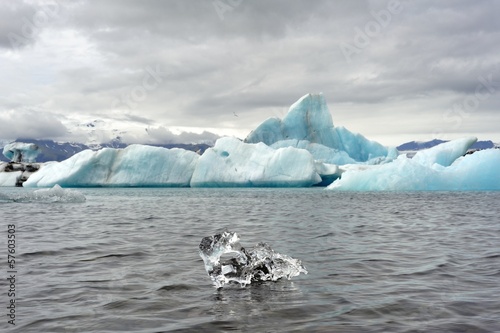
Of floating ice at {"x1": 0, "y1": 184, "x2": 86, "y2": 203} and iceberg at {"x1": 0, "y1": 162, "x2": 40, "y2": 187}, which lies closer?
floating ice at {"x1": 0, "y1": 184, "x2": 86, "y2": 203}

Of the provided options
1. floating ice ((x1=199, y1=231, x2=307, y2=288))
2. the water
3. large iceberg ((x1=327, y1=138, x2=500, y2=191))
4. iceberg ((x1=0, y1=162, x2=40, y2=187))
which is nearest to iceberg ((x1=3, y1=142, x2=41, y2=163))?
iceberg ((x1=0, y1=162, x2=40, y2=187))

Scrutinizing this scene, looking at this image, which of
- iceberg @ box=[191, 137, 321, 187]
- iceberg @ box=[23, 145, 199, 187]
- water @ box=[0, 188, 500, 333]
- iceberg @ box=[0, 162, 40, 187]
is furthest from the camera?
iceberg @ box=[0, 162, 40, 187]

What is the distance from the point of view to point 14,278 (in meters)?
5.65

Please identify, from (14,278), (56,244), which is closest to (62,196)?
(56,244)

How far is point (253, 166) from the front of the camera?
46.3 meters

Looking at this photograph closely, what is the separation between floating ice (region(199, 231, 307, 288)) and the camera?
5.71m

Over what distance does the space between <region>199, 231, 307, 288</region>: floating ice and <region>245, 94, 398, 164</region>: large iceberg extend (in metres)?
49.1

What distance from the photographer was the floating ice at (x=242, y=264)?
5.71 metres

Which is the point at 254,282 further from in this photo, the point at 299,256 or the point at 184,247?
the point at 184,247

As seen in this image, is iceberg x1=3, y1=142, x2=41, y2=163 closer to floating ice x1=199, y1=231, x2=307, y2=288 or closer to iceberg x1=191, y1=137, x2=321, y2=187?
iceberg x1=191, y1=137, x2=321, y2=187

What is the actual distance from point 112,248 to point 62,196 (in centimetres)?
1763

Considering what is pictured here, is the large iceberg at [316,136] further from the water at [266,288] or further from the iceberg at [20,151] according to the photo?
the water at [266,288]

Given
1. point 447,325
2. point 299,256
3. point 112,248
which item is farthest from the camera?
point 112,248

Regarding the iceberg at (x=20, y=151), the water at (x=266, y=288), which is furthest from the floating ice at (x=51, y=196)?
the iceberg at (x=20, y=151)
